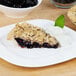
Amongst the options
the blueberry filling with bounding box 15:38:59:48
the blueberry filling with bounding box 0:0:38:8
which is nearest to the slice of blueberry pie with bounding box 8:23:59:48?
the blueberry filling with bounding box 15:38:59:48

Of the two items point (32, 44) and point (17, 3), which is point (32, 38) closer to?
point (32, 44)

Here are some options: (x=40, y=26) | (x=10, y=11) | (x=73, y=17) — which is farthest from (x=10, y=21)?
(x=73, y=17)

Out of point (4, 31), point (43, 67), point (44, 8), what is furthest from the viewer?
point (44, 8)

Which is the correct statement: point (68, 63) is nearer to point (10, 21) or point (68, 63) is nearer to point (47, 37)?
point (47, 37)

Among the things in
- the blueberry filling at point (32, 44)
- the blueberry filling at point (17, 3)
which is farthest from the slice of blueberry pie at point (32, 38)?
the blueberry filling at point (17, 3)

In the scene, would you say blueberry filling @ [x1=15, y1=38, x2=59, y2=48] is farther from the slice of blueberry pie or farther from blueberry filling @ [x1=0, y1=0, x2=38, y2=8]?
blueberry filling @ [x1=0, y1=0, x2=38, y2=8]

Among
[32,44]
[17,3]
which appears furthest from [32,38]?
[17,3]

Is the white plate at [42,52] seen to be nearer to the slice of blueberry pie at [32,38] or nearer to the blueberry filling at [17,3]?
the slice of blueberry pie at [32,38]
